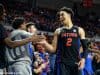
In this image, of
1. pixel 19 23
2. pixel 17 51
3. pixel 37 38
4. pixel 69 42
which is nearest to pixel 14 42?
pixel 17 51

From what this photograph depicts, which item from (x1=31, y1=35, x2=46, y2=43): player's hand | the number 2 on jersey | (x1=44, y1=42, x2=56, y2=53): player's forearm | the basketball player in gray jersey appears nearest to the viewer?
(x1=31, y1=35, x2=46, y2=43): player's hand

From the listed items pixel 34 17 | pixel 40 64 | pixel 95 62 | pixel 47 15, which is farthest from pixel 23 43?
pixel 47 15

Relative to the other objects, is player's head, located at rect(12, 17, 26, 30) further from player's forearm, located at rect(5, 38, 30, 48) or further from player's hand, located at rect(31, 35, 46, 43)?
player's hand, located at rect(31, 35, 46, 43)

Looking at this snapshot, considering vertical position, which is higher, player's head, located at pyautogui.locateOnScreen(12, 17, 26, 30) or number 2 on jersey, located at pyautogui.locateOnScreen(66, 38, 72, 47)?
player's head, located at pyautogui.locateOnScreen(12, 17, 26, 30)

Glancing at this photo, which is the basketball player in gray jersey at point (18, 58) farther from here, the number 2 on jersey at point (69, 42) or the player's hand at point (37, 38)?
the number 2 on jersey at point (69, 42)

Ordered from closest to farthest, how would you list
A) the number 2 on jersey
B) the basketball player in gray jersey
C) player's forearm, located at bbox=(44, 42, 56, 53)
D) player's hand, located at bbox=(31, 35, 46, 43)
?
player's hand, located at bbox=(31, 35, 46, 43) < the basketball player in gray jersey < player's forearm, located at bbox=(44, 42, 56, 53) < the number 2 on jersey

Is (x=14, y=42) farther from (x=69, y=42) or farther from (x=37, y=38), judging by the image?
(x=69, y=42)

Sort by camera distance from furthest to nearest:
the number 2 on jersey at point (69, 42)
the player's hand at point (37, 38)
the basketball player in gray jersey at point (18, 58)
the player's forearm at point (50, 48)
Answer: the number 2 on jersey at point (69, 42), the player's forearm at point (50, 48), the basketball player in gray jersey at point (18, 58), the player's hand at point (37, 38)

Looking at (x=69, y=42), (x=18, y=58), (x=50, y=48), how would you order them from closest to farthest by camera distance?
(x=18, y=58)
(x=50, y=48)
(x=69, y=42)

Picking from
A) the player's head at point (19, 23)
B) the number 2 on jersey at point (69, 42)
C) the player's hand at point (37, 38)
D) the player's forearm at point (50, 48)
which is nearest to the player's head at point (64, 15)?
the number 2 on jersey at point (69, 42)

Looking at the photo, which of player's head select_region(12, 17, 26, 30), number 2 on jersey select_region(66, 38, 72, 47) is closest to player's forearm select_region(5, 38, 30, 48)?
player's head select_region(12, 17, 26, 30)

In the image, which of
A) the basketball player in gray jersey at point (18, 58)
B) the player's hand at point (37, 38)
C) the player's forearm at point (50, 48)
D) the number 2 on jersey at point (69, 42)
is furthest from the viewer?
the number 2 on jersey at point (69, 42)

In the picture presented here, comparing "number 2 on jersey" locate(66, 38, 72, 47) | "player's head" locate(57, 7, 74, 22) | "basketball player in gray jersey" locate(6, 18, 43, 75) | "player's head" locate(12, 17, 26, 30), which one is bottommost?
"basketball player in gray jersey" locate(6, 18, 43, 75)

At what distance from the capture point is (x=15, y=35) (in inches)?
282
